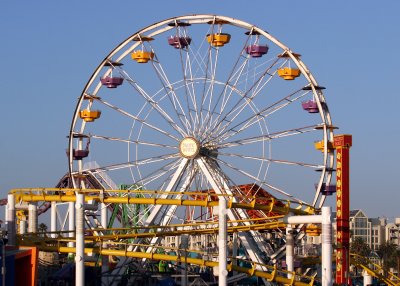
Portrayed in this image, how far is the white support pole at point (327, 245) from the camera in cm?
6781

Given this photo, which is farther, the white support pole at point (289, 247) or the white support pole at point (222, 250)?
the white support pole at point (289, 247)

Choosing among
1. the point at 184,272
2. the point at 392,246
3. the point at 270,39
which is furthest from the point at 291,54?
A: the point at 392,246

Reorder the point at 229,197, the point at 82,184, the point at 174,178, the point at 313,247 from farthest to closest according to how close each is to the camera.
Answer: the point at 313,247, the point at 82,184, the point at 174,178, the point at 229,197

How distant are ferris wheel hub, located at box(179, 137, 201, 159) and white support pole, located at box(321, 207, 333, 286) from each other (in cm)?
1269

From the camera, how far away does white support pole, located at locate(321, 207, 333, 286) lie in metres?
67.8

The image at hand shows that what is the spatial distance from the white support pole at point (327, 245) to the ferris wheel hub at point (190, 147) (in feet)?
41.6

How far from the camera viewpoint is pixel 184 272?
77.4 metres

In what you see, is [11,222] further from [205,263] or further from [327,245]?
[327,245]

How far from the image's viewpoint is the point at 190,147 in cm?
7862

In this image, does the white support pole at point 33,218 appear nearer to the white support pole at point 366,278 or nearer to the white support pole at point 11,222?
the white support pole at point 11,222

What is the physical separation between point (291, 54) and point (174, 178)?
10.9 meters

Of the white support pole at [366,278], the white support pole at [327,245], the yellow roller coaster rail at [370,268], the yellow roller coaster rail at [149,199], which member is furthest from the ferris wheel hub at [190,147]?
the white support pole at [366,278]

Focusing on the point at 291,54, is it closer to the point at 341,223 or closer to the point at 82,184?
the point at 341,223

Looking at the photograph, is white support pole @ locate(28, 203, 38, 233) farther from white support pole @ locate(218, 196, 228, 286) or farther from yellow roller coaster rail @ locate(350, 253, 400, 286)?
yellow roller coaster rail @ locate(350, 253, 400, 286)
